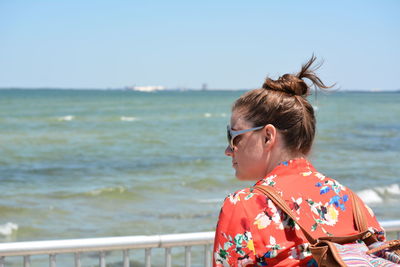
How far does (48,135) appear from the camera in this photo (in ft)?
120

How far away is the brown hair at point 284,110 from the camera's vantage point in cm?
192

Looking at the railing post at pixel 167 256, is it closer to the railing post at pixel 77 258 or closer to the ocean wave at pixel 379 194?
the railing post at pixel 77 258

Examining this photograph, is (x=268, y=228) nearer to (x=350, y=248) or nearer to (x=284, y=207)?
(x=284, y=207)

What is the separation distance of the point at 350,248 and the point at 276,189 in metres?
0.28

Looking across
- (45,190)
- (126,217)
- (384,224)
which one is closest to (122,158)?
(45,190)

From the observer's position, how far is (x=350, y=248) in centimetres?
173

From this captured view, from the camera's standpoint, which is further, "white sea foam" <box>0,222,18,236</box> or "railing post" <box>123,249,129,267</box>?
"white sea foam" <box>0,222,18,236</box>

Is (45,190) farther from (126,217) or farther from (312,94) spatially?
(312,94)

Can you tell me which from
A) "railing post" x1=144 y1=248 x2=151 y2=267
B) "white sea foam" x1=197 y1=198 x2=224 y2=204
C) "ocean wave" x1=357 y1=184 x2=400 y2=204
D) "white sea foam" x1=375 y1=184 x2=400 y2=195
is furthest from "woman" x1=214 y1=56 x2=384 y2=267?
"white sea foam" x1=375 y1=184 x2=400 y2=195

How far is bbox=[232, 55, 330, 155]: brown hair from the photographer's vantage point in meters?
1.92

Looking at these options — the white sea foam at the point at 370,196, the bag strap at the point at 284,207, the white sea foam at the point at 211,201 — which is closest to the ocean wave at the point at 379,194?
the white sea foam at the point at 370,196

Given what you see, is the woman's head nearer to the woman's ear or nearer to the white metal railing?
the woman's ear

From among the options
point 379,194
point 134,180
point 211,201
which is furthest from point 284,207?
point 134,180

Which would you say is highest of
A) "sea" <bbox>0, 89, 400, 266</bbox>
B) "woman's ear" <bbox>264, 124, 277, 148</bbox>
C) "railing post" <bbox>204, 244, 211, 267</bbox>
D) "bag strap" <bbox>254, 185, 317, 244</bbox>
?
"woman's ear" <bbox>264, 124, 277, 148</bbox>
